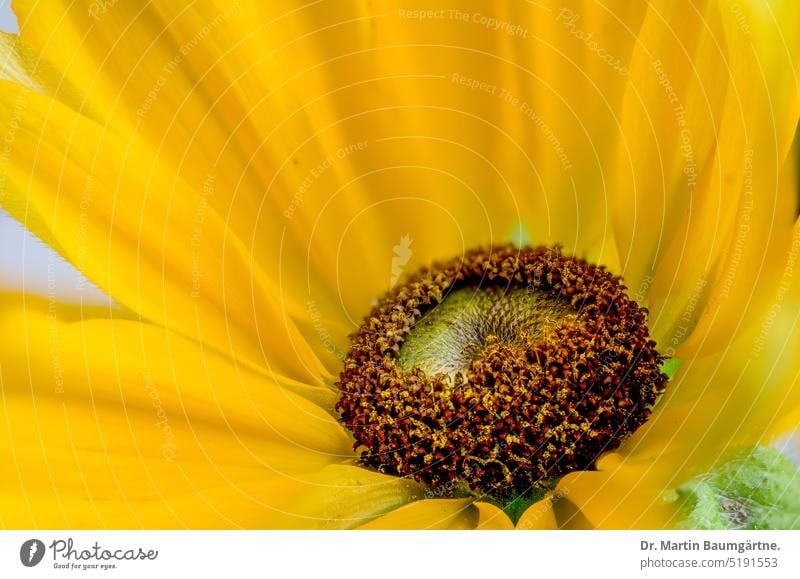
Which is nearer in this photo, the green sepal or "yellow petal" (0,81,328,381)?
the green sepal

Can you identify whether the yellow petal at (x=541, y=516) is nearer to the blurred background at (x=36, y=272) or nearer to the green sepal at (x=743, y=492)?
the green sepal at (x=743, y=492)

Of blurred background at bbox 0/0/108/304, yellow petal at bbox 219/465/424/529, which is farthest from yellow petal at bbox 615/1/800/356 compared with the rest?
blurred background at bbox 0/0/108/304

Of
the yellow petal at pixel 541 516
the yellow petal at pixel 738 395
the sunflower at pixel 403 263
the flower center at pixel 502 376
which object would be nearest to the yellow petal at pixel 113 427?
the sunflower at pixel 403 263

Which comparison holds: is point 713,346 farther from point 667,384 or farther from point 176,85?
point 176,85
